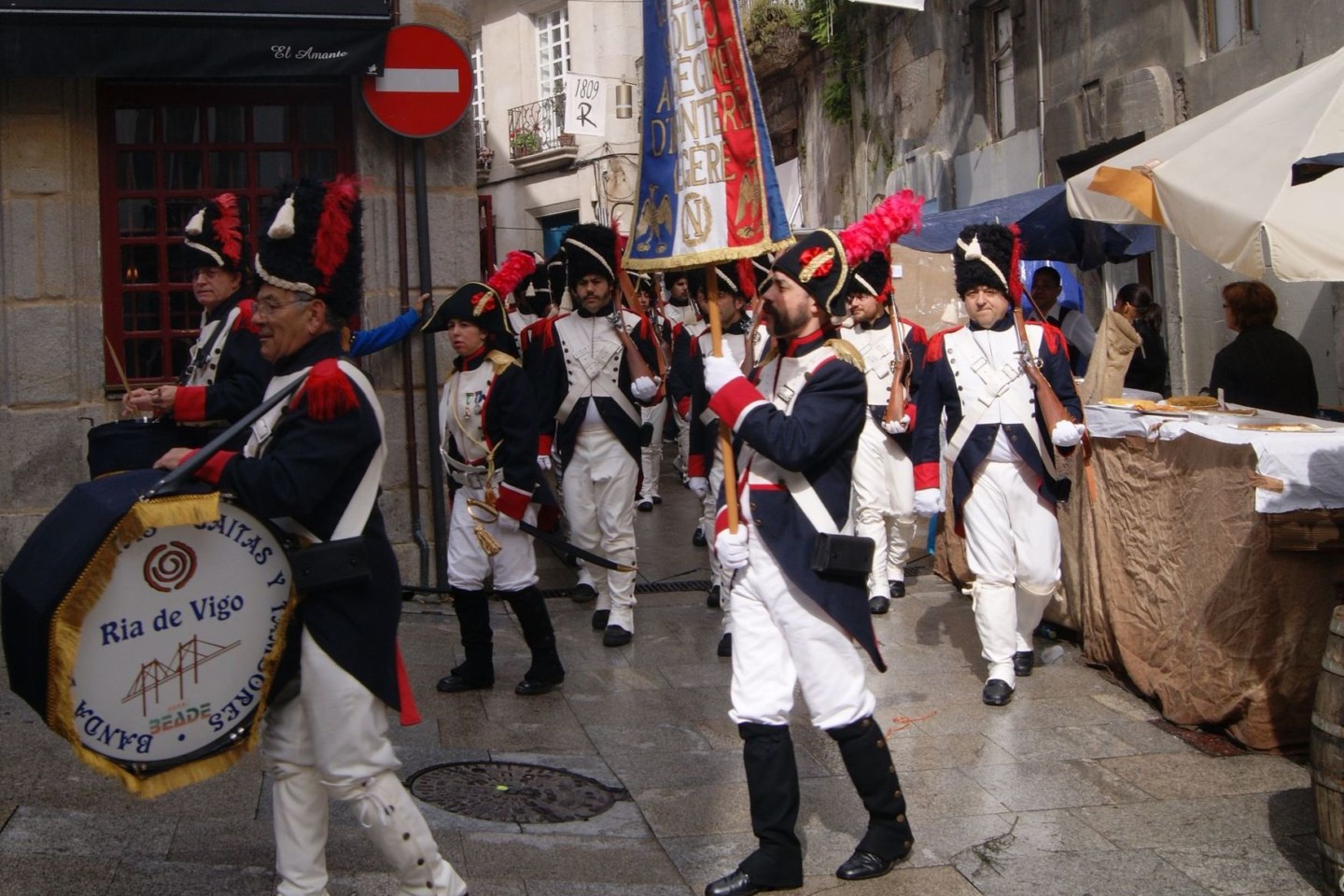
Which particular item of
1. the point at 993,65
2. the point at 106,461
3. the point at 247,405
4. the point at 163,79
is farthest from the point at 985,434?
the point at 993,65

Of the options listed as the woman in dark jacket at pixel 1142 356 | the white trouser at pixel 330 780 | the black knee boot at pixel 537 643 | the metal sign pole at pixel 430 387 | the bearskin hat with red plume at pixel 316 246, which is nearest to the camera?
the white trouser at pixel 330 780

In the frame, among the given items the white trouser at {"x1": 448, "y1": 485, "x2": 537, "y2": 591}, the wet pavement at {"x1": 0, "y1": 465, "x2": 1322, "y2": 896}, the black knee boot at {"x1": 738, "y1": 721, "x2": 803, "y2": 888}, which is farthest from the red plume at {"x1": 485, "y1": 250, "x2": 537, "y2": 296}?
the black knee boot at {"x1": 738, "y1": 721, "x2": 803, "y2": 888}

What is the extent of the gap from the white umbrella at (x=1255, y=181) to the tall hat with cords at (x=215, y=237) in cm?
383

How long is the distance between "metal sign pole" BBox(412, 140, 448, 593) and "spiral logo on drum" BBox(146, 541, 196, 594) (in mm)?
5084

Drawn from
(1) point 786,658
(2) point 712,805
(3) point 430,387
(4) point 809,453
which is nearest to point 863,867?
(1) point 786,658

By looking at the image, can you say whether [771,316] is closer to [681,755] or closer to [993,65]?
[681,755]

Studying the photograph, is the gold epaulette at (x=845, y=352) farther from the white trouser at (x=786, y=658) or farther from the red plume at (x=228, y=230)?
the red plume at (x=228, y=230)

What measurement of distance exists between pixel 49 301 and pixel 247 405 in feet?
12.6

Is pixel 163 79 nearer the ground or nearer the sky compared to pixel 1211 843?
nearer the sky

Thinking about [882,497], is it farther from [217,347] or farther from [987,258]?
[217,347]

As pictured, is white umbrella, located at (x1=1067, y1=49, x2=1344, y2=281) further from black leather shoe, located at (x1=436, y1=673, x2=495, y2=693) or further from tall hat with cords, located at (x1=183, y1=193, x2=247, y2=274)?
tall hat with cords, located at (x1=183, y1=193, x2=247, y2=274)

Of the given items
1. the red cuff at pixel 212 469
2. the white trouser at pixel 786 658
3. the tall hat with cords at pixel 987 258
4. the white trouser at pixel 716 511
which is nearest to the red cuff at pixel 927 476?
the tall hat with cords at pixel 987 258

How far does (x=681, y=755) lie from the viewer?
610 cm

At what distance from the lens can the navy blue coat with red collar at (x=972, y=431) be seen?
6996mm
